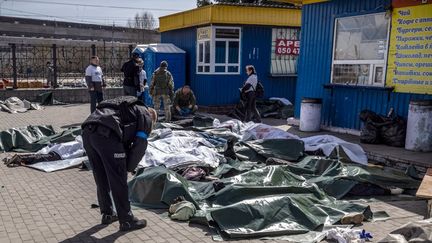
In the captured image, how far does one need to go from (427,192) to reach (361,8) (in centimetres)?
567

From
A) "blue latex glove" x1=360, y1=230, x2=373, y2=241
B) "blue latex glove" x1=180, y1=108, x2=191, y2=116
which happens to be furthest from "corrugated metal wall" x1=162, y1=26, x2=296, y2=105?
"blue latex glove" x1=360, y1=230, x2=373, y2=241

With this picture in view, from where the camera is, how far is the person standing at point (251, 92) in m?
11.6

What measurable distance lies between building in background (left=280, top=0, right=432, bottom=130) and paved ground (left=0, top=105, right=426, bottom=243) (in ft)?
10.9

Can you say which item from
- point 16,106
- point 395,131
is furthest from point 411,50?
point 16,106

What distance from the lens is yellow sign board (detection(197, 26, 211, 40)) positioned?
551 inches

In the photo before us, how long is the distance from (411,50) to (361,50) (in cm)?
130

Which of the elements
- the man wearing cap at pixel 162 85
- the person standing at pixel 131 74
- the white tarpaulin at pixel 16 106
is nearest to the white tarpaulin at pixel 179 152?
the man wearing cap at pixel 162 85

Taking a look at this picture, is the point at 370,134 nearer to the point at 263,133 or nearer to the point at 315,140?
the point at 315,140

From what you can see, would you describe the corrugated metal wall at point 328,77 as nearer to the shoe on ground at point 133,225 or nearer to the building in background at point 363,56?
the building in background at point 363,56

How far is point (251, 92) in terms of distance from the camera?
11617mm

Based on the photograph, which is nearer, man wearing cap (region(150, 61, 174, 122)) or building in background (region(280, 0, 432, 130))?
building in background (region(280, 0, 432, 130))

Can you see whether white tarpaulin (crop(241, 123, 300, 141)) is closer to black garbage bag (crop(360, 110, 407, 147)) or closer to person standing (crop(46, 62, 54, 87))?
black garbage bag (crop(360, 110, 407, 147))

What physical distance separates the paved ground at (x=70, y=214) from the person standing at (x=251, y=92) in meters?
Answer: 5.85

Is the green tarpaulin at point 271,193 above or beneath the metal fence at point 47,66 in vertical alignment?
beneath
